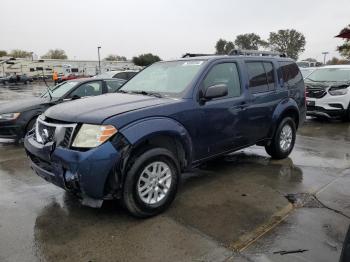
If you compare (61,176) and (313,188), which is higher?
(61,176)

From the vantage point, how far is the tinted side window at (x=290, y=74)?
6.13 metres

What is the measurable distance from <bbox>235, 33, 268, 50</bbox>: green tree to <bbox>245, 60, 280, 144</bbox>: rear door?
Answer: 5514 centimetres

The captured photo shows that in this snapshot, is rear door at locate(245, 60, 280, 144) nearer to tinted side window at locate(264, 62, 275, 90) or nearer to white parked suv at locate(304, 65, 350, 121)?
tinted side window at locate(264, 62, 275, 90)

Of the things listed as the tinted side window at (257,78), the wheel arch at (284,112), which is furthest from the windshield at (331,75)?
the tinted side window at (257,78)

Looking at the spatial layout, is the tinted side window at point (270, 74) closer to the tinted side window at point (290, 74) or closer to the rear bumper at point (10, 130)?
the tinted side window at point (290, 74)

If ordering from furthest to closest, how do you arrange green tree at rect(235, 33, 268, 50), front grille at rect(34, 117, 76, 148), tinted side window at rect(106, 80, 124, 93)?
green tree at rect(235, 33, 268, 50)
tinted side window at rect(106, 80, 124, 93)
front grille at rect(34, 117, 76, 148)

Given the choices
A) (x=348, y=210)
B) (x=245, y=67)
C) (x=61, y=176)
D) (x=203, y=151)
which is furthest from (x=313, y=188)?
(x=61, y=176)

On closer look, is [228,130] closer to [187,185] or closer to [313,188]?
[187,185]

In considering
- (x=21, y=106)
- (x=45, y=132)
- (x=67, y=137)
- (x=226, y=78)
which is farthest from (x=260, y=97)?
(x=21, y=106)

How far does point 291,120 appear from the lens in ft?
20.6

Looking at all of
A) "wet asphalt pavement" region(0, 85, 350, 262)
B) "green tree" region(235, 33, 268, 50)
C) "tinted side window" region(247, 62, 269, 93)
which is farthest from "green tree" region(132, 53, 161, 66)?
"wet asphalt pavement" region(0, 85, 350, 262)

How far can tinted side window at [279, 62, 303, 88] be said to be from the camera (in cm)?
613

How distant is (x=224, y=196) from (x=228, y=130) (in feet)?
3.03

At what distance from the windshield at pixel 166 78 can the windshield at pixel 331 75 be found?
787cm
